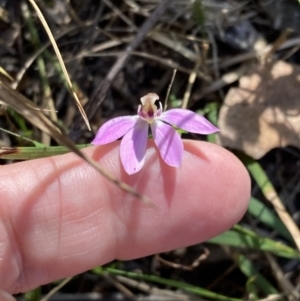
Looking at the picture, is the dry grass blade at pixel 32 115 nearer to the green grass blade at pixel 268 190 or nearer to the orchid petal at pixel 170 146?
the orchid petal at pixel 170 146

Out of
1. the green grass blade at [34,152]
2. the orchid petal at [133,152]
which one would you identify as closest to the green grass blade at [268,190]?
the orchid petal at [133,152]

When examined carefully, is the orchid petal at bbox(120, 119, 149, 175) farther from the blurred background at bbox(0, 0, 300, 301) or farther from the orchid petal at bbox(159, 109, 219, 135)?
the blurred background at bbox(0, 0, 300, 301)

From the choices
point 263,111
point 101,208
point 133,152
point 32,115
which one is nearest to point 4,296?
point 101,208

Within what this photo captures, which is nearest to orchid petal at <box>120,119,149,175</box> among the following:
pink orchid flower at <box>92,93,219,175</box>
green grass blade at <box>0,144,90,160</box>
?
pink orchid flower at <box>92,93,219,175</box>

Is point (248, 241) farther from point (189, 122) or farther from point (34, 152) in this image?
point (34, 152)

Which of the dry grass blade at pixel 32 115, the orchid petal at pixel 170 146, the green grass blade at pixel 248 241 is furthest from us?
the green grass blade at pixel 248 241

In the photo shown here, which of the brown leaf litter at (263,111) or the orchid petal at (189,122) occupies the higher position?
the orchid petal at (189,122)

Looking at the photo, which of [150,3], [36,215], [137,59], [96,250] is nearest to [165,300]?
[96,250]
